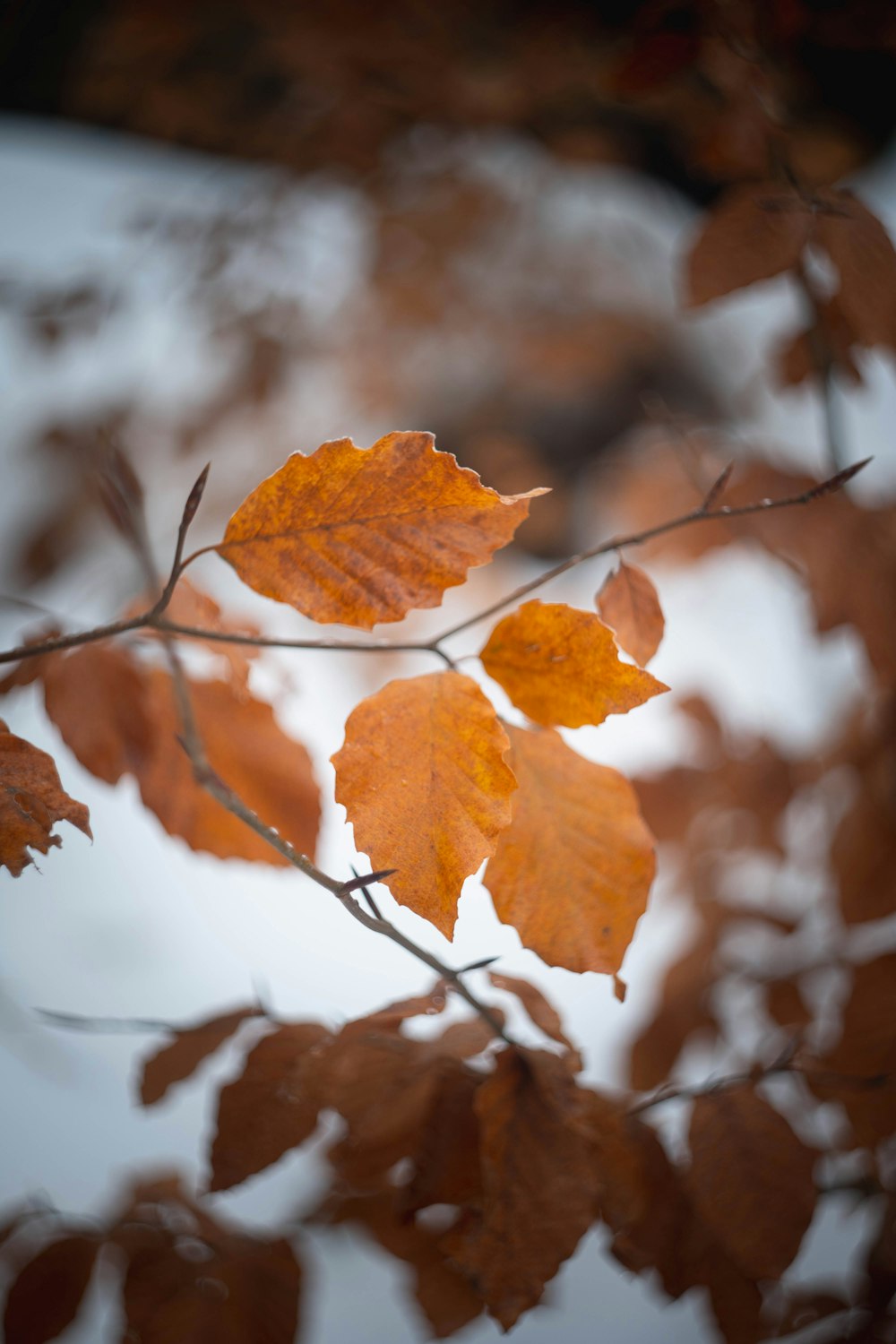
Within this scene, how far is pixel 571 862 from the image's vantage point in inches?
13.0

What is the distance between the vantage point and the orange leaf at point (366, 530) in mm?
285

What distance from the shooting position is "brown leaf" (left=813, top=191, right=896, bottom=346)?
1.56 feet

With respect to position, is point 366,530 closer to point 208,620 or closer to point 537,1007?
point 208,620

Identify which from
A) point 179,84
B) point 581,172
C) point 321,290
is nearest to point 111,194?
point 179,84

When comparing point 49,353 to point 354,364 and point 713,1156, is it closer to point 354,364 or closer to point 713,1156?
point 354,364

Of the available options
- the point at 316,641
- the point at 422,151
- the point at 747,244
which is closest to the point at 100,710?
the point at 316,641

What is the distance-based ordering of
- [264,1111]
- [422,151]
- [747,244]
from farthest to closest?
1. [422,151]
2. [747,244]
3. [264,1111]

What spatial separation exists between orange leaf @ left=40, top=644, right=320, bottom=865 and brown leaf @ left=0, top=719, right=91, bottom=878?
3.6 inches

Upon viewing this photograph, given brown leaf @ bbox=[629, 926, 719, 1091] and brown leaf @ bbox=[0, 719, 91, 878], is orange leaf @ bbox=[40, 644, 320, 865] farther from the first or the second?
brown leaf @ bbox=[629, 926, 719, 1091]

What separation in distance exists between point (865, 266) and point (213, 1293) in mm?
772

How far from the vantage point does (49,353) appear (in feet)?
3.47

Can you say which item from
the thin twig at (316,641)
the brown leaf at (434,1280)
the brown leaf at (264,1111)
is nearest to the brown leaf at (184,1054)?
the brown leaf at (264,1111)

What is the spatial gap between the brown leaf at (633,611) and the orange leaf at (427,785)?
0.28 feet

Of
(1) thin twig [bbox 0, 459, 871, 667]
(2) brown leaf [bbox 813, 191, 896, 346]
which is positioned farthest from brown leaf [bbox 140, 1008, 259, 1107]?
(2) brown leaf [bbox 813, 191, 896, 346]
